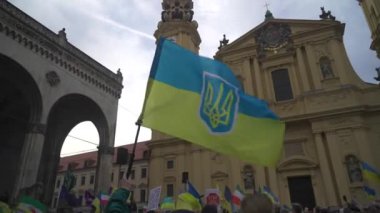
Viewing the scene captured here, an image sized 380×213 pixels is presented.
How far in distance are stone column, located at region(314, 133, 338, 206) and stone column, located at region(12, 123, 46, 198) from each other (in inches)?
668

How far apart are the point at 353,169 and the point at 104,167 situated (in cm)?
1576

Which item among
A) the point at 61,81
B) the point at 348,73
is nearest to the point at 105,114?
the point at 61,81

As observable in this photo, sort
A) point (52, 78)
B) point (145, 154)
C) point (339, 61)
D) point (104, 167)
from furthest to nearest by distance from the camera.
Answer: point (145, 154) → point (339, 61) → point (104, 167) → point (52, 78)

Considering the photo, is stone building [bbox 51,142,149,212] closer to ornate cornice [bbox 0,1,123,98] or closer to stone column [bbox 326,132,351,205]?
ornate cornice [bbox 0,1,123,98]

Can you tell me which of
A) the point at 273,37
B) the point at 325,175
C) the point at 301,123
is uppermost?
the point at 273,37

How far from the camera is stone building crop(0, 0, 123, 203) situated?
1275cm

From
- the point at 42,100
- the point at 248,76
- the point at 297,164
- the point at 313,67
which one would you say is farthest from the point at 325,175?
the point at 42,100

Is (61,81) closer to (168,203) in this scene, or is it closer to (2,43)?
(2,43)

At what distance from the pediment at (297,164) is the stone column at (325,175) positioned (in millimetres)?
594

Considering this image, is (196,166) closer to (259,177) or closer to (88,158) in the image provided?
(259,177)

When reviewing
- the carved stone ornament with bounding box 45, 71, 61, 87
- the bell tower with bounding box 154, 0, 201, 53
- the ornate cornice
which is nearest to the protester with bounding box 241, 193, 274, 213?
the ornate cornice

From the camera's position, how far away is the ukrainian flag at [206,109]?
14.2 feet

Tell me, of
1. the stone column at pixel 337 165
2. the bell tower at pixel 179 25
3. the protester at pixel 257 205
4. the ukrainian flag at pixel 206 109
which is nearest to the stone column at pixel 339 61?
the stone column at pixel 337 165

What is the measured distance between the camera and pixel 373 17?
2830cm
